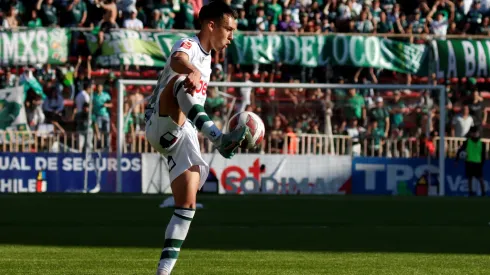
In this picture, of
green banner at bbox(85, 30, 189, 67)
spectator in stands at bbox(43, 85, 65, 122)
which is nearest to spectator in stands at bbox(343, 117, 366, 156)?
green banner at bbox(85, 30, 189, 67)

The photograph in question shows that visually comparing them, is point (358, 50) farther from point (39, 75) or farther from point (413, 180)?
point (39, 75)

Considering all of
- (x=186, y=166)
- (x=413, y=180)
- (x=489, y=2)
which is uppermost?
(x=489, y=2)

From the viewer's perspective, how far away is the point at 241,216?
20656mm

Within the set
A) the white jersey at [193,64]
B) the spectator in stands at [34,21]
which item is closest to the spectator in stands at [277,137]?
the spectator in stands at [34,21]

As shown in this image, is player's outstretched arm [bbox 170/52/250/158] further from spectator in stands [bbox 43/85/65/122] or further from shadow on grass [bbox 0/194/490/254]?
spectator in stands [bbox 43/85/65/122]

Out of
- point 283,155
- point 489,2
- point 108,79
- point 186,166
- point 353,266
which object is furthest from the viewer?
point 489,2

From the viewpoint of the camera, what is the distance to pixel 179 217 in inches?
379

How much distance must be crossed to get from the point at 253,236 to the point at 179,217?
678cm

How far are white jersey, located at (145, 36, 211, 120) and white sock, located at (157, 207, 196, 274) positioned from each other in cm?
95

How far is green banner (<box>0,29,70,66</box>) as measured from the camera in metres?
31.1

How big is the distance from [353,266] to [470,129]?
1945 cm

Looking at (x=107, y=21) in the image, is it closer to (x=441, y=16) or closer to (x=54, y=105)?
(x=54, y=105)

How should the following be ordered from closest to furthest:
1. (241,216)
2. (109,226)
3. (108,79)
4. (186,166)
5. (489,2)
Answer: (186,166), (109,226), (241,216), (108,79), (489,2)

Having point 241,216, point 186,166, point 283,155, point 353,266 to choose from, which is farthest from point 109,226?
point 283,155
